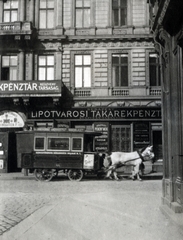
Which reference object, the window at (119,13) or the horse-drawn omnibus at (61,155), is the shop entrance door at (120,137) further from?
the window at (119,13)

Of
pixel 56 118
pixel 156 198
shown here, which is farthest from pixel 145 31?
pixel 156 198

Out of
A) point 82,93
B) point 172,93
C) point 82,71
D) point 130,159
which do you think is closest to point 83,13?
point 82,71

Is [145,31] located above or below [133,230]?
above

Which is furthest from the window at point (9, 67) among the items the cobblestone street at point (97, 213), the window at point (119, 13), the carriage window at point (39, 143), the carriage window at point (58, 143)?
the cobblestone street at point (97, 213)

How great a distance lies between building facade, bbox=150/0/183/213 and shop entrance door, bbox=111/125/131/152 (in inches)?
488

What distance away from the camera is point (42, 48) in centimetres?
2122

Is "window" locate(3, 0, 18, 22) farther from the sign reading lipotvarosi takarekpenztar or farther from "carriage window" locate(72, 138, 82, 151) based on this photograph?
"carriage window" locate(72, 138, 82, 151)

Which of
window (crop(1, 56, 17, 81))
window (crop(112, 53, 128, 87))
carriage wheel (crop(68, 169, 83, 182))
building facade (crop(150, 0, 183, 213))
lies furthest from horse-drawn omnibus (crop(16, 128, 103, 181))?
window (crop(1, 56, 17, 81))

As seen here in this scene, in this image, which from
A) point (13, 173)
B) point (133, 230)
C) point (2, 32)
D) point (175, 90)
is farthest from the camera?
point (2, 32)

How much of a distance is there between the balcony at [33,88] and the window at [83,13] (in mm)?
4554

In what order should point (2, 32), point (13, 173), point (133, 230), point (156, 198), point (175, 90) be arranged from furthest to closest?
point (2, 32), point (13, 173), point (156, 198), point (175, 90), point (133, 230)

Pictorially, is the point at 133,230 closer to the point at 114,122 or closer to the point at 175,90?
the point at 175,90

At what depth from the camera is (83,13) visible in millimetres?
21469

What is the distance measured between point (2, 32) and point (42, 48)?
262 centimetres
